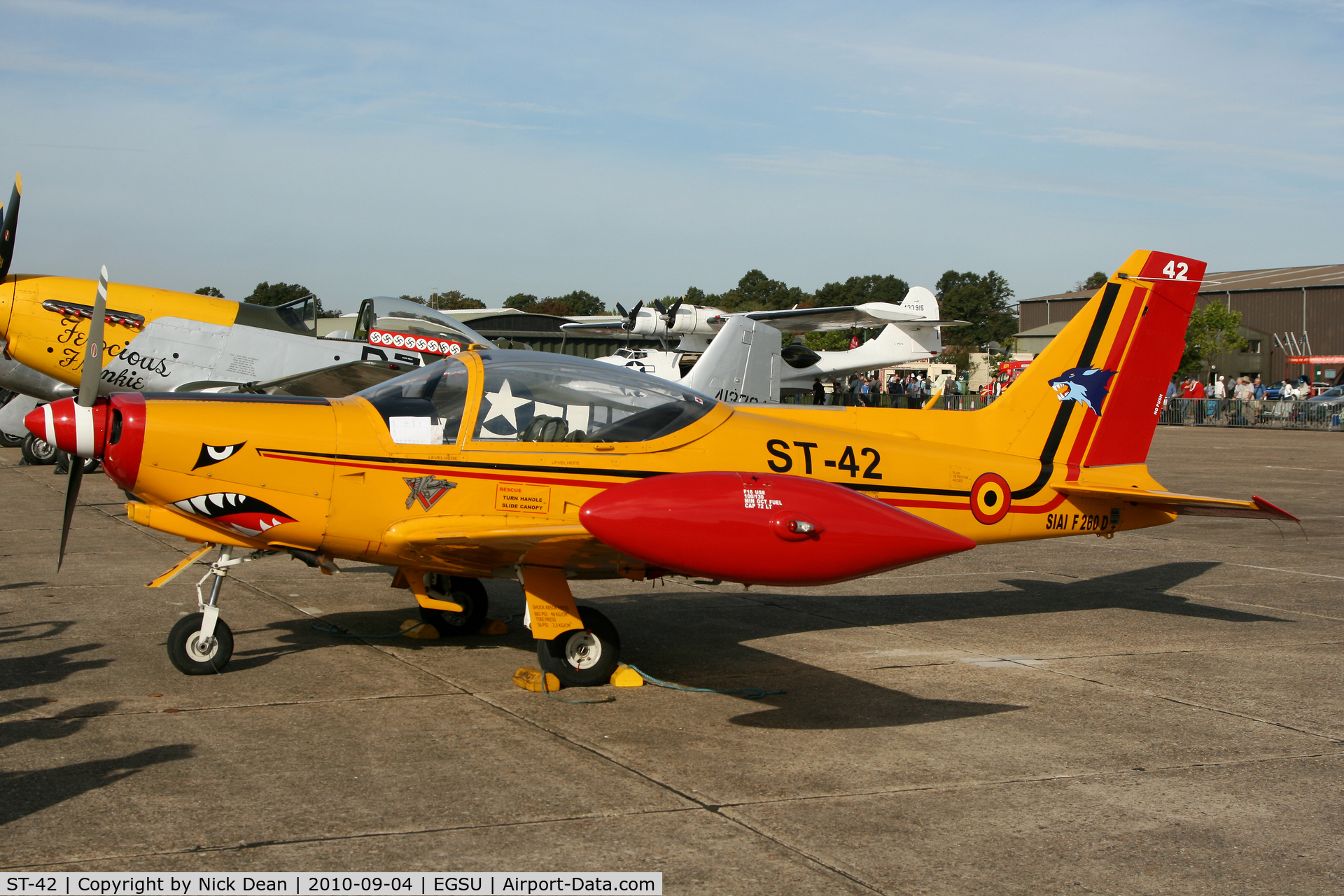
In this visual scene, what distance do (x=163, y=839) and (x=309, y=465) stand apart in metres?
2.43

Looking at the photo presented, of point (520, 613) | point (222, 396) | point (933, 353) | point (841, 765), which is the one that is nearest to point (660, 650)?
point (520, 613)

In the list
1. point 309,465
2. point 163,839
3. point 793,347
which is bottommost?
point 163,839

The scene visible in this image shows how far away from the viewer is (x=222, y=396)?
6.05 meters

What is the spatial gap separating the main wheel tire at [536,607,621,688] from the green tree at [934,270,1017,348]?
5121 inches

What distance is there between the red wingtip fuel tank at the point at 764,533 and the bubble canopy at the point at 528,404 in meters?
1.38

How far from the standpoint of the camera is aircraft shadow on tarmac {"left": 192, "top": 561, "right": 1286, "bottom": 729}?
564 centimetres

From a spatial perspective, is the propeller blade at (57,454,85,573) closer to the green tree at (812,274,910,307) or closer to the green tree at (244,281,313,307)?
the green tree at (244,281,313,307)

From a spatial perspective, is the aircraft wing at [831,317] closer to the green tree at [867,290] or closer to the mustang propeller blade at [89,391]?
the mustang propeller blade at [89,391]

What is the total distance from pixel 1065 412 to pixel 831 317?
85.1ft

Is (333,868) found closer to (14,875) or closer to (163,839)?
(163,839)

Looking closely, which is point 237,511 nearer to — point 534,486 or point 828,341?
point 534,486

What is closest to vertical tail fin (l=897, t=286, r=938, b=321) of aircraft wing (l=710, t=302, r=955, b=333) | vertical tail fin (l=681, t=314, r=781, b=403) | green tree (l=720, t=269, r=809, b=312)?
aircraft wing (l=710, t=302, r=955, b=333)

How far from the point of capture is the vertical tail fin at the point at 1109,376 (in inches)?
310

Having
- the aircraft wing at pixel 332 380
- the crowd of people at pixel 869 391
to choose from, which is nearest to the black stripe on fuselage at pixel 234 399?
the aircraft wing at pixel 332 380
